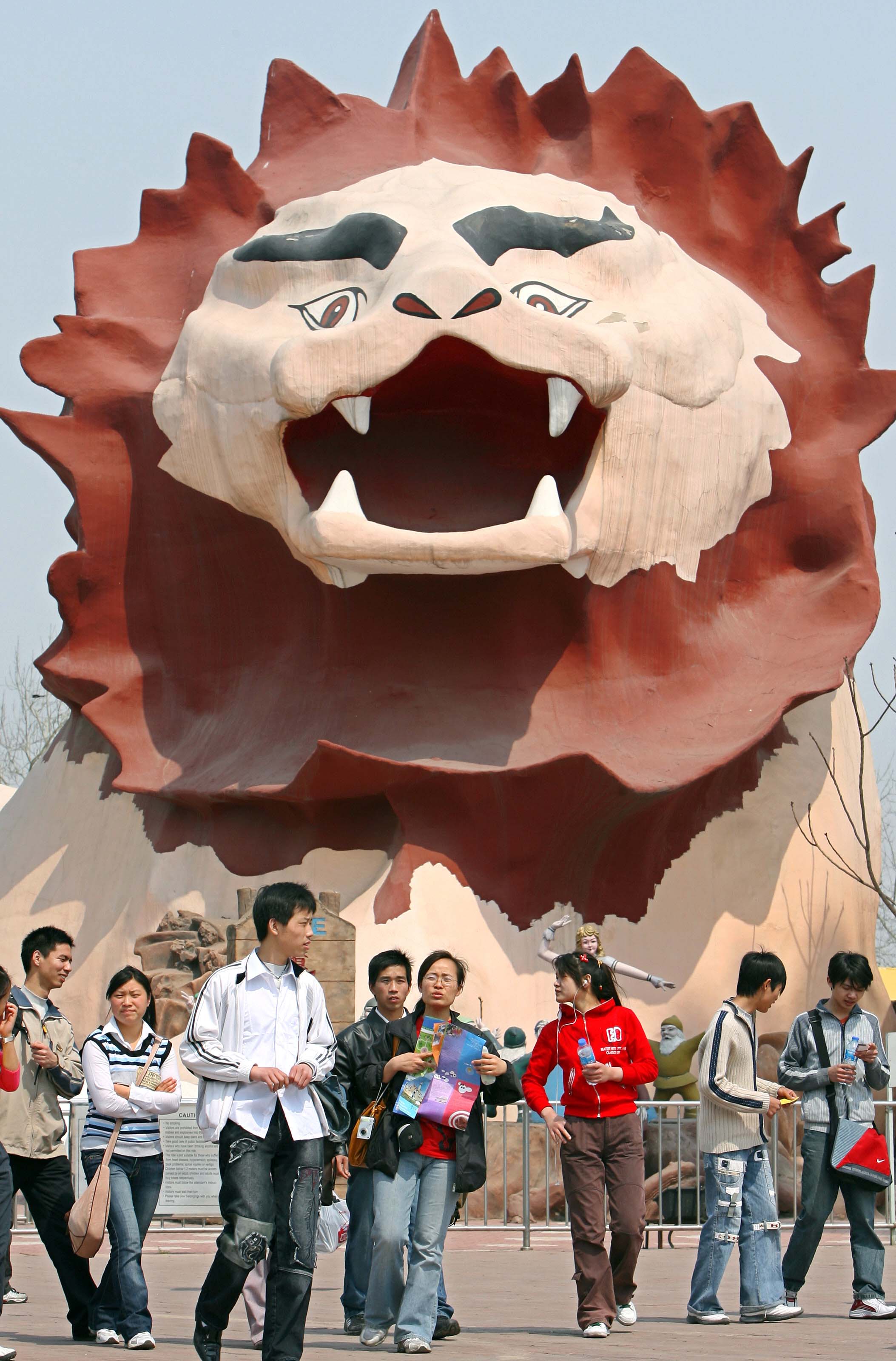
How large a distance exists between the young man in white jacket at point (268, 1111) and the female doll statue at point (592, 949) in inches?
237

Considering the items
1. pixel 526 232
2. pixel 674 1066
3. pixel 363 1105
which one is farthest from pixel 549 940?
pixel 363 1105

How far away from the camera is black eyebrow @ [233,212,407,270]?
44.5 ft

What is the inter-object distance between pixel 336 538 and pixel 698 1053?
19.8 ft

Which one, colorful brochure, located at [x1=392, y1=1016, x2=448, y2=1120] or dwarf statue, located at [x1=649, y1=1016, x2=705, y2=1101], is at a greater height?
dwarf statue, located at [x1=649, y1=1016, x2=705, y2=1101]

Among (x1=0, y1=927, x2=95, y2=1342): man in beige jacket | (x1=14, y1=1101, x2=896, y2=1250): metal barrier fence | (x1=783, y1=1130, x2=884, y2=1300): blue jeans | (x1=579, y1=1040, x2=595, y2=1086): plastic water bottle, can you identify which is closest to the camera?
(x1=0, y1=927, x2=95, y2=1342): man in beige jacket

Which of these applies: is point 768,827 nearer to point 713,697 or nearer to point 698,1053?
point 713,697

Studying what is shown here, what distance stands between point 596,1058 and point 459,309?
22.1ft

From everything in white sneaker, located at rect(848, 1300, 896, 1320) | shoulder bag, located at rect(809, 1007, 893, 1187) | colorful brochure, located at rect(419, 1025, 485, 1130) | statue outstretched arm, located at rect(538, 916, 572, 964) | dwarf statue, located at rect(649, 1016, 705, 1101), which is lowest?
white sneaker, located at rect(848, 1300, 896, 1320)

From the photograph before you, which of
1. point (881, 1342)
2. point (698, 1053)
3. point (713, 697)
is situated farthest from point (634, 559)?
point (881, 1342)

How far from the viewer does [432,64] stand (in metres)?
15.2

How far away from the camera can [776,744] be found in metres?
15.3

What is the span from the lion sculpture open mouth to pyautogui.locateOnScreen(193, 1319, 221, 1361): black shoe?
25.2 ft

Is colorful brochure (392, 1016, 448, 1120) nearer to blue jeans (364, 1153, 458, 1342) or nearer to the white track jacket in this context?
blue jeans (364, 1153, 458, 1342)

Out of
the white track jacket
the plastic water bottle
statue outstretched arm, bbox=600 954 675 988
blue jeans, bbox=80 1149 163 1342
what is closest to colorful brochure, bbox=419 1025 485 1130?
the plastic water bottle
